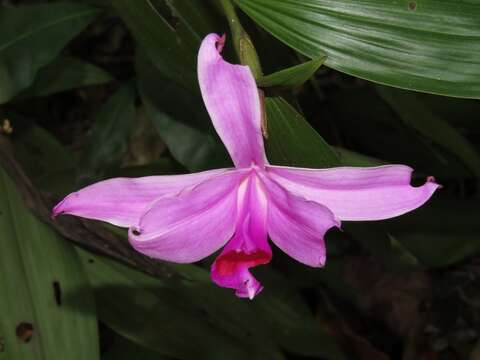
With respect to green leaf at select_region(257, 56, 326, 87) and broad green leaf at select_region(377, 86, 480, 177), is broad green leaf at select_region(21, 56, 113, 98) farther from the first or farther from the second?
green leaf at select_region(257, 56, 326, 87)

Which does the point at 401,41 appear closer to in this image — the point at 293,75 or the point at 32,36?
the point at 293,75

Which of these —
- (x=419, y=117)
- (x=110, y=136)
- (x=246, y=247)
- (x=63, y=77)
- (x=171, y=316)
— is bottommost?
(x=171, y=316)

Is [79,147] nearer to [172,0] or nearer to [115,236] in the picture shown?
[115,236]

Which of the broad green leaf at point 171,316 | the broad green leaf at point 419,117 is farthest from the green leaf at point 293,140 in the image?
the broad green leaf at point 171,316

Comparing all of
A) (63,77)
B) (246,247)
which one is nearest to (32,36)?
(63,77)

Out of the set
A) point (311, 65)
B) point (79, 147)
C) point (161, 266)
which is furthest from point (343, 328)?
point (311, 65)

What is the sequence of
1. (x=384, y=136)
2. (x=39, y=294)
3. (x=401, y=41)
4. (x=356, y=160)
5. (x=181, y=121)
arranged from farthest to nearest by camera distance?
(x=384, y=136), (x=181, y=121), (x=39, y=294), (x=356, y=160), (x=401, y=41)

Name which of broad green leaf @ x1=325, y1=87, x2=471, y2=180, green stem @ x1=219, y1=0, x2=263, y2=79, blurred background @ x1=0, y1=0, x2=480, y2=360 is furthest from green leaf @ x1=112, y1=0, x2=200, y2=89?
broad green leaf @ x1=325, y1=87, x2=471, y2=180

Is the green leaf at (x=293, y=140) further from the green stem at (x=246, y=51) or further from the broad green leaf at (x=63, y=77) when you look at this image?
the broad green leaf at (x=63, y=77)
